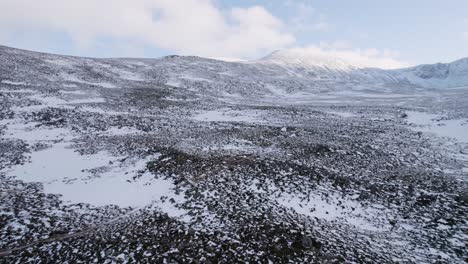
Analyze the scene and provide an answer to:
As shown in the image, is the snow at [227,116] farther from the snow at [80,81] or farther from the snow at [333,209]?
the snow at [80,81]

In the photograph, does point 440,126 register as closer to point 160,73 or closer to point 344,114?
point 344,114

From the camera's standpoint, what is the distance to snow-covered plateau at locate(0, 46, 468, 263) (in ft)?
33.6

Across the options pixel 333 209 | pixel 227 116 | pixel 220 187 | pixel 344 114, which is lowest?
pixel 333 209

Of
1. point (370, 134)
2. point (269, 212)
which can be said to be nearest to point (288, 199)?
point (269, 212)

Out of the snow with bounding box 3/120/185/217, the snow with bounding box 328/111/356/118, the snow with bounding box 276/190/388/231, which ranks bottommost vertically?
the snow with bounding box 276/190/388/231

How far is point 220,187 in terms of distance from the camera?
49.1 ft

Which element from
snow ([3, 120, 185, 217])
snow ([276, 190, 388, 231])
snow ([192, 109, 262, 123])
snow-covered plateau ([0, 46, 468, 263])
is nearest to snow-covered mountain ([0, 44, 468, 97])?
snow-covered plateau ([0, 46, 468, 263])

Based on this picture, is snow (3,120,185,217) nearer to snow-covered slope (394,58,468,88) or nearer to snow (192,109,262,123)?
A: snow (192,109,262,123)

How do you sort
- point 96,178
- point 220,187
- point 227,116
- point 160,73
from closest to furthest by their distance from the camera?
1. point 220,187
2. point 96,178
3. point 227,116
4. point 160,73

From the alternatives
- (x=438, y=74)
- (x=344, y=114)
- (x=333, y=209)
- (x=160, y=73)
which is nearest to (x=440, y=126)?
(x=344, y=114)

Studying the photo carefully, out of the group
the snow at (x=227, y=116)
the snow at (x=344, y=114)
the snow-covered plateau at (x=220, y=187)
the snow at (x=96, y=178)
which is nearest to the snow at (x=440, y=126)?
the snow-covered plateau at (x=220, y=187)

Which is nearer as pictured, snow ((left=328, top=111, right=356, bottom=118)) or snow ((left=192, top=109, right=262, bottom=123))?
snow ((left=192, top=109, right=262, bottom=123))

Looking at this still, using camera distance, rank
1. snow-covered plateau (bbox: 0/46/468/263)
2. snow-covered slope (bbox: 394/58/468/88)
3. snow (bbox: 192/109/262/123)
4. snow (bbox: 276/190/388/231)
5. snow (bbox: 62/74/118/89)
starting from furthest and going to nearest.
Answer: snow-covered slope (bbox: 394/58/468/88) < snow (bbox: 62/74/118/89) < snow (bbox: 192/109/262/123) < snow (bbox: 276/190/388/231) < snow-covered plateau (bbox: 0/46/468/263)

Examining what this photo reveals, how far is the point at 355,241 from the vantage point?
10703 mm
